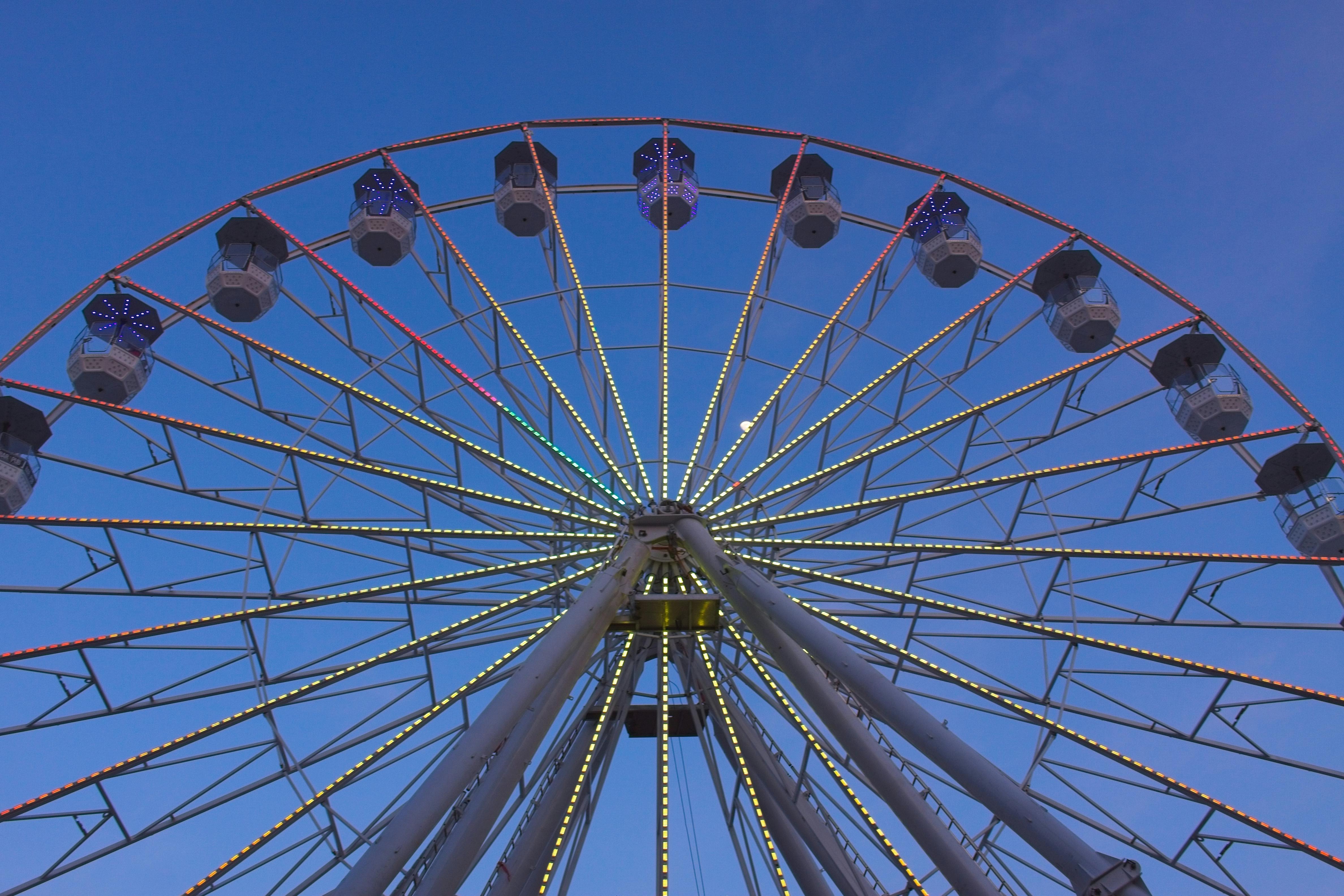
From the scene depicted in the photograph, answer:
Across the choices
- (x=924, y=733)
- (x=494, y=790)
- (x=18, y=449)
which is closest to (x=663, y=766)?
(x=494, y=790)

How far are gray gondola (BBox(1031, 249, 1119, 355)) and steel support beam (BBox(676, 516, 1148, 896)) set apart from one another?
24.7 feet

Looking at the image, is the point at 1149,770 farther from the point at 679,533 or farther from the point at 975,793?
the point at 679,533

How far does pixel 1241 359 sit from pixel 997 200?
170 inches

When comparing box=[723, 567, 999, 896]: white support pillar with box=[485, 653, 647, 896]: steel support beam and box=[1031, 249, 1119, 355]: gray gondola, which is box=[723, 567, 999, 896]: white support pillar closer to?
box=[485, 653, 647, 896]: steel support beam

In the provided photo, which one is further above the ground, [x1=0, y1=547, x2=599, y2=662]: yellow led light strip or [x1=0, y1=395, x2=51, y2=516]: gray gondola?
[x1=0, y1=395, x2=51, y2=516]: gray gondola

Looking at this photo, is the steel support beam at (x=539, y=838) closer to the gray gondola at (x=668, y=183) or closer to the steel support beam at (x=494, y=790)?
the steel support beam at (x=494, y=790)

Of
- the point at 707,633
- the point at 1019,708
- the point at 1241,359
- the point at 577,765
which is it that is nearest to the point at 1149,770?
the point at 1019,708

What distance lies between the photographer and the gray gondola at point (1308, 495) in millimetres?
13078

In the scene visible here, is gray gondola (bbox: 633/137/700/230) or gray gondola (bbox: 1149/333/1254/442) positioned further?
gray gondola (bbox: 633/137/700/230)

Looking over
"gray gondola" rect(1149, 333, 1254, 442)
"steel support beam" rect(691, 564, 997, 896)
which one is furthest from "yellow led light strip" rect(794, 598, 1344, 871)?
"gray gondola" rect(1149, 333, 1254, 442)

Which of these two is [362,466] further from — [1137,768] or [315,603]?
[1137,768]

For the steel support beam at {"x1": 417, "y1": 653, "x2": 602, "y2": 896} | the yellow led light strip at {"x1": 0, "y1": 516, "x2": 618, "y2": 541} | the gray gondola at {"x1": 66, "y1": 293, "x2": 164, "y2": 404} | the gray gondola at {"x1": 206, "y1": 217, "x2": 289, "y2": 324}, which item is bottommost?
the steel support beam at {"x1": 417, "y1": 653, "x2": 602, "y2": 896}

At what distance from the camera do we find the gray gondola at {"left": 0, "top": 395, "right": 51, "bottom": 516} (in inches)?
477

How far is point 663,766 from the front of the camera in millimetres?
10758
